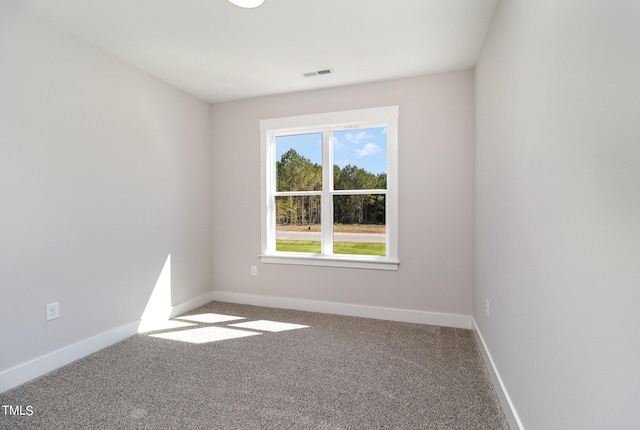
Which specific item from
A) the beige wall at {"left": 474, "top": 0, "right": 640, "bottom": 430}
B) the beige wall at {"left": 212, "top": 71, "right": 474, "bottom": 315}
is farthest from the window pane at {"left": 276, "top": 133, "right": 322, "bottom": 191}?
the beige wall at {"left": 474, "top": 0, "right": 640, "bottom": 430}

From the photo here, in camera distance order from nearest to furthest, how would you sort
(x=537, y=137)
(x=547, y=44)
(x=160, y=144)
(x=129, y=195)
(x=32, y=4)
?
(x=547, y=44), (x=537, y=137), (x=32, y=4), (x=129, y=195), (x=160, y=144)

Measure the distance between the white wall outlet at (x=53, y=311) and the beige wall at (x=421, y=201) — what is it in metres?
2.06

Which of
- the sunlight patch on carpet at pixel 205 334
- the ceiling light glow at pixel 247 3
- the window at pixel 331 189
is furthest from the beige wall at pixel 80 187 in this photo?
the ceiling light glow at pixel 247 3

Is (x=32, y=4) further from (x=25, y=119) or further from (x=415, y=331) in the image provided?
(x=415, y=331)

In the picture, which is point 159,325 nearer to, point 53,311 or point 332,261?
point 53,311

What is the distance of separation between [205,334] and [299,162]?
2191 millimetres

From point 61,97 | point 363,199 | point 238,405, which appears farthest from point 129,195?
point 363,199

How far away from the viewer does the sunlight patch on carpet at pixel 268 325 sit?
10.5 ft

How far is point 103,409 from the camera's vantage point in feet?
6.27

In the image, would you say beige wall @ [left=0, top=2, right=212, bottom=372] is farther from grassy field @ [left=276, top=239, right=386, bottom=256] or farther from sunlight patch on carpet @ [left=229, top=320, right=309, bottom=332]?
grassy field @ [left=276, top=239, right=386, bottom=256]

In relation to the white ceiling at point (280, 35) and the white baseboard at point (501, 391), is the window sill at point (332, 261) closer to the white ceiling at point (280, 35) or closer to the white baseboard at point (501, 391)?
the white baseboard at point (501, 391)

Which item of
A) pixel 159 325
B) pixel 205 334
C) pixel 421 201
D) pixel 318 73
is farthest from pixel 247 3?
pixel 159 325

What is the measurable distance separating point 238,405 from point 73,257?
1796 mm

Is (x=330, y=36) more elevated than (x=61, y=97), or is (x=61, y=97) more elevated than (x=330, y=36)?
(x=330, y=36)
